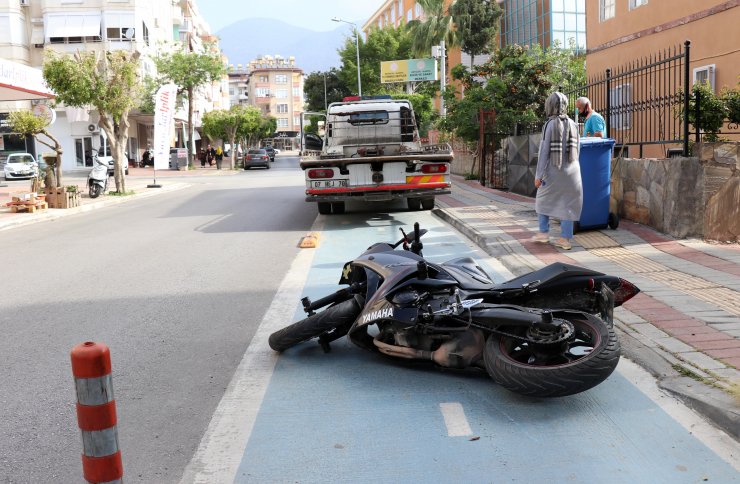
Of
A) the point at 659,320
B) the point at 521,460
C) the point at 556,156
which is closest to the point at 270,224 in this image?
the point at 556,156

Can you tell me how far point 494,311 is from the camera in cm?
410

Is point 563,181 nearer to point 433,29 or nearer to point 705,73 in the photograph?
point 705,73

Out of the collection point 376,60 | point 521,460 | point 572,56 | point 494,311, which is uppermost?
point 376,60

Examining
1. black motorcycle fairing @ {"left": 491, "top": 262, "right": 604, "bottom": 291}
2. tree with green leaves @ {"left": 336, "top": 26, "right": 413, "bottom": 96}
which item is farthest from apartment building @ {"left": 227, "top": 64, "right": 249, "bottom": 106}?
black motorcycle fairing @ {"left": 491, "top": 262, "right": 604, "bottom": 291}

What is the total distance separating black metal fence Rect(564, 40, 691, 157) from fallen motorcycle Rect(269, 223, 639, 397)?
5.38 meters

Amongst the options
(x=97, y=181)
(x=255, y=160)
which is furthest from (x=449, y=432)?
(x=255, y=160)

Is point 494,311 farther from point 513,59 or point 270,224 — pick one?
point 513,59

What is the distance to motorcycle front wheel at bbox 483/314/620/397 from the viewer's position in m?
3.78

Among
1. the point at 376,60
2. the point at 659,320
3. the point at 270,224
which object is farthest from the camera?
the point at 376,60

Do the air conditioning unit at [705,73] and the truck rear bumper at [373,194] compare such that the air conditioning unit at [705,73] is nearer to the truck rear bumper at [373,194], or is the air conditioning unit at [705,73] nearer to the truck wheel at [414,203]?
the truck wheel at [414,203]

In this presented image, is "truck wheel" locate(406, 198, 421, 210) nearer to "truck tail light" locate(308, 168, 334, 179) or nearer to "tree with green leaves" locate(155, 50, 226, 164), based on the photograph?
"truck tail light" locate(308, 168, 334, 179)

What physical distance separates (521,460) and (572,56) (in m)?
38.1

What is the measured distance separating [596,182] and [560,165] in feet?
4.14

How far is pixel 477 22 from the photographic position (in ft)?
169
